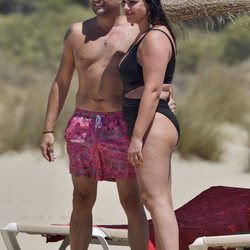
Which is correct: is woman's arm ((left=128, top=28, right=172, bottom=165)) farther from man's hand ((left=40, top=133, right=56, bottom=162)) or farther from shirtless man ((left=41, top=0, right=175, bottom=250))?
man's hand ((left=40, top=133, right=56, bottom=162))

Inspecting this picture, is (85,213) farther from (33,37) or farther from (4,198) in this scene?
(33,37)

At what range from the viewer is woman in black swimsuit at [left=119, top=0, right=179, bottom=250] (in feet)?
16.2

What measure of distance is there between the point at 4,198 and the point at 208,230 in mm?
4666

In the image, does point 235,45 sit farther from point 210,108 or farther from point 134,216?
point 134,216

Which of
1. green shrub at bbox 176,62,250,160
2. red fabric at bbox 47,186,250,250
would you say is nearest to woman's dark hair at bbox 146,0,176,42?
red fabric at bbox 47,186,250,250

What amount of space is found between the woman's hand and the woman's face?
605mm

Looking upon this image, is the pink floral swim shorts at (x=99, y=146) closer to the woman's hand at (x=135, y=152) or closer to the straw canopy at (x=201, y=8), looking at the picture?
the woman's hand at (x=135, y=152)

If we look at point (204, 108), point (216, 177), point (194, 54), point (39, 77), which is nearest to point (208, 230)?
point (216, 177)

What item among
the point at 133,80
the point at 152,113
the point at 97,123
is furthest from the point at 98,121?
the point at 152,113

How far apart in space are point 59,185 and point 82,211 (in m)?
5.49

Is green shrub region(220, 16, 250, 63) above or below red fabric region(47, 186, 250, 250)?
below

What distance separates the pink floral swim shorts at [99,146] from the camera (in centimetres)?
543

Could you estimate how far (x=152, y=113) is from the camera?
4.96 m

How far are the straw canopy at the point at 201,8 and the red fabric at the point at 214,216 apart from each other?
1221mm
